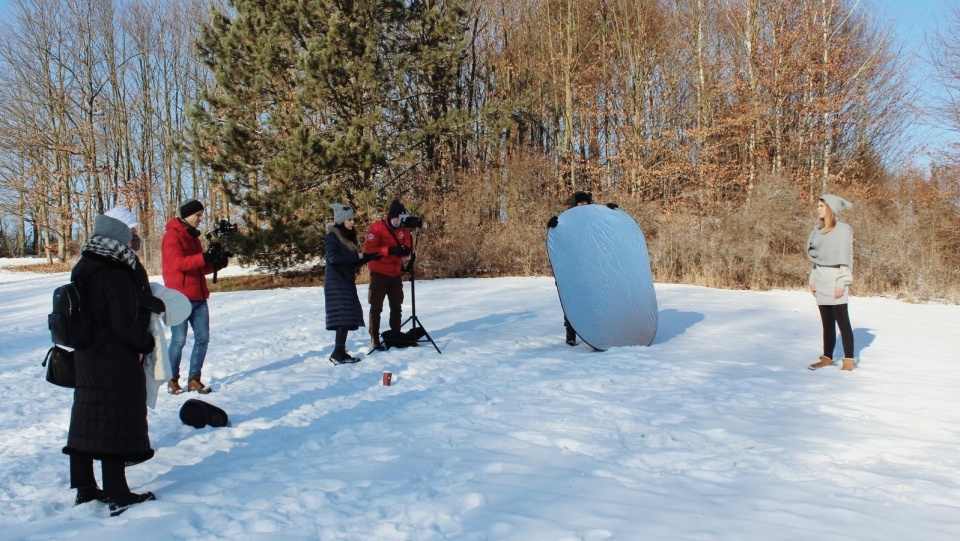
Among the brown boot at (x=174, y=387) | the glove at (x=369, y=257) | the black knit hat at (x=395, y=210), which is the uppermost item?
the black knit hat at (x=395, y=210)

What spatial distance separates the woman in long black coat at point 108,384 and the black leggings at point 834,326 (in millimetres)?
6162

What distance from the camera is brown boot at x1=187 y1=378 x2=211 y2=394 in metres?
5.96

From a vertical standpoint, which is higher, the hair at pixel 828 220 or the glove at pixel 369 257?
the hair at pixel 828 220

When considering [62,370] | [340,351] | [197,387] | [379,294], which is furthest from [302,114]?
[62,370]

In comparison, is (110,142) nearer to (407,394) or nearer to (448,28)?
(448,28)

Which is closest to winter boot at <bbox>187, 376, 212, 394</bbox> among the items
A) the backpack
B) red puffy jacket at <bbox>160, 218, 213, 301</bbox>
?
red puffy jacket at <bbox>160, 218, 213, 301</bbox>

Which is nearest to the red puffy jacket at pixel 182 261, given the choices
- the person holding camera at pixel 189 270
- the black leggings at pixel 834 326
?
the person holding camera at pixel 189 270

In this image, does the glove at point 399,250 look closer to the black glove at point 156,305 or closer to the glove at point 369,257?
the glove at point 369,257

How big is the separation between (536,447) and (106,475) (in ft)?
8.29

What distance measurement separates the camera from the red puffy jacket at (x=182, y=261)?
5.77 m

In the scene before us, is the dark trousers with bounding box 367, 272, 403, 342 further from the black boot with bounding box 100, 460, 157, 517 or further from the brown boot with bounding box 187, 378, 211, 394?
the black boot with bounding box 100, 460, 157, 517

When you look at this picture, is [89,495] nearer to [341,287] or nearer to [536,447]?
[536,447]

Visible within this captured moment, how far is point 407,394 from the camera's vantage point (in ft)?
19.4

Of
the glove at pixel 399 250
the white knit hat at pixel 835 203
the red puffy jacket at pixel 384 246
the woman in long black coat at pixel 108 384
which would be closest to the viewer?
the woman in long black coat at pixel 108 384
